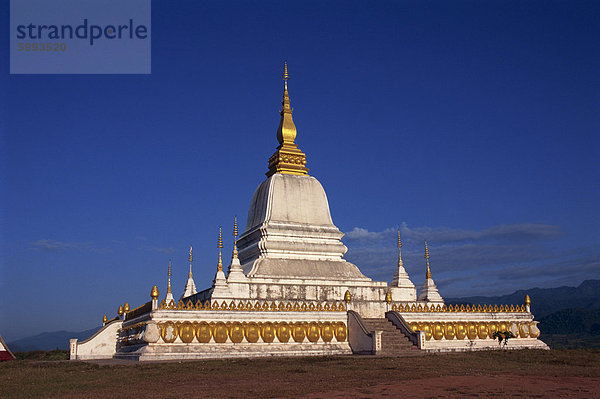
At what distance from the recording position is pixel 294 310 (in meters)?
27.7

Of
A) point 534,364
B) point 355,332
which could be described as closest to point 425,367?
point 534,364

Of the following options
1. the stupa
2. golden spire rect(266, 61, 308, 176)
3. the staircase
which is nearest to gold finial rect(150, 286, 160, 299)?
the stupa

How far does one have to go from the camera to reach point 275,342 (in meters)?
27.0

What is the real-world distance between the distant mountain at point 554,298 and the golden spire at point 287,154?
11602 cm

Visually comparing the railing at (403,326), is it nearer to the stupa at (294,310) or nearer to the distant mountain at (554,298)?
the stupa at (294,310)

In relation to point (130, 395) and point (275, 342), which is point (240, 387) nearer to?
point (130, 395)

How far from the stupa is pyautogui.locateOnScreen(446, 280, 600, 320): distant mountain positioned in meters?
118

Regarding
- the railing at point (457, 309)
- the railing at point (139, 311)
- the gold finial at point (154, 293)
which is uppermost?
the gold finial at point (154, 293)

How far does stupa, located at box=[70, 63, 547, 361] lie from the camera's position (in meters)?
25.7

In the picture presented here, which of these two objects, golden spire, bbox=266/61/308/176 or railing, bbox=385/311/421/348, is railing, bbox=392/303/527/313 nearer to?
railing, bbox=385/311/421/348

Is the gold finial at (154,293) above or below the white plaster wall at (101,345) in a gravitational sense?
above

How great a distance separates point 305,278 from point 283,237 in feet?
11.6

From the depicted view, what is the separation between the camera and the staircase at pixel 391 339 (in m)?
26.2

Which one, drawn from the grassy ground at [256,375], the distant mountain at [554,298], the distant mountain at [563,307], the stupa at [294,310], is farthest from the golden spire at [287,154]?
the distant mountain at [554,298]
